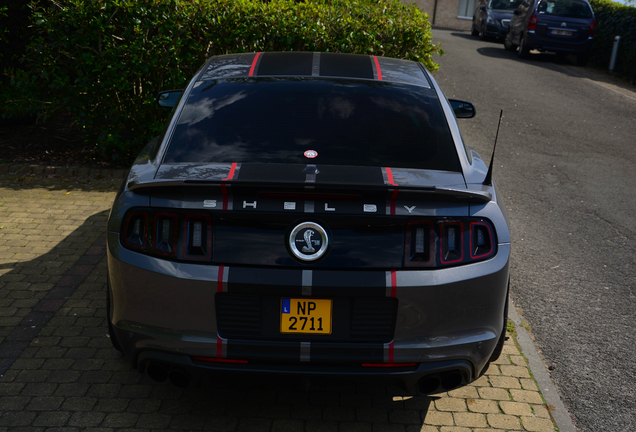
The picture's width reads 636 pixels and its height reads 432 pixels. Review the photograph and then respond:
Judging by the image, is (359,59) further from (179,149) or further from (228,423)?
(228,423)

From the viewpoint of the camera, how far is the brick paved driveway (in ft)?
10.6

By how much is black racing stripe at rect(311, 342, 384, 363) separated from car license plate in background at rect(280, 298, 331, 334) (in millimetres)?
88

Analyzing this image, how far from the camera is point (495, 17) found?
944 inches

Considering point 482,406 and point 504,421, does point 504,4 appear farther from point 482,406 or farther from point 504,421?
point 504,421

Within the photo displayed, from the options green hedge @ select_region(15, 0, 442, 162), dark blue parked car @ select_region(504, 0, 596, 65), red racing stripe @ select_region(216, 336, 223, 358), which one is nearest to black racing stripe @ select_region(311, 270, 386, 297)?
red racing stripe @ select_region(216, 336, 223, 358)

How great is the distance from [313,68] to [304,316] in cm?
189

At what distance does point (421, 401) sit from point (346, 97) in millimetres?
1874

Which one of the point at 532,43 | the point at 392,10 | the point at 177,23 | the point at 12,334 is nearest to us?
the point at 12,334

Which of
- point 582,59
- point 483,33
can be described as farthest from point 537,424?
point 483,33

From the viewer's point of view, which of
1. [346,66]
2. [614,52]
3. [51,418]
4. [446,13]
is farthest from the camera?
[446,13]

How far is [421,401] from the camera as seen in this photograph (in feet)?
11.6

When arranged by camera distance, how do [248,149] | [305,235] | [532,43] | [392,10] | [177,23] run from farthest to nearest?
[532,43], [392,10], [177,23], [248,149], [305,235]

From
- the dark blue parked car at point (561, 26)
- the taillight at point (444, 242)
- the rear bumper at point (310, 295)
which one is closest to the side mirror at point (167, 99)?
the rear bumper at point (310, 295)

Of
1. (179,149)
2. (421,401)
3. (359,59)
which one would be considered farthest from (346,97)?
(421,401)
